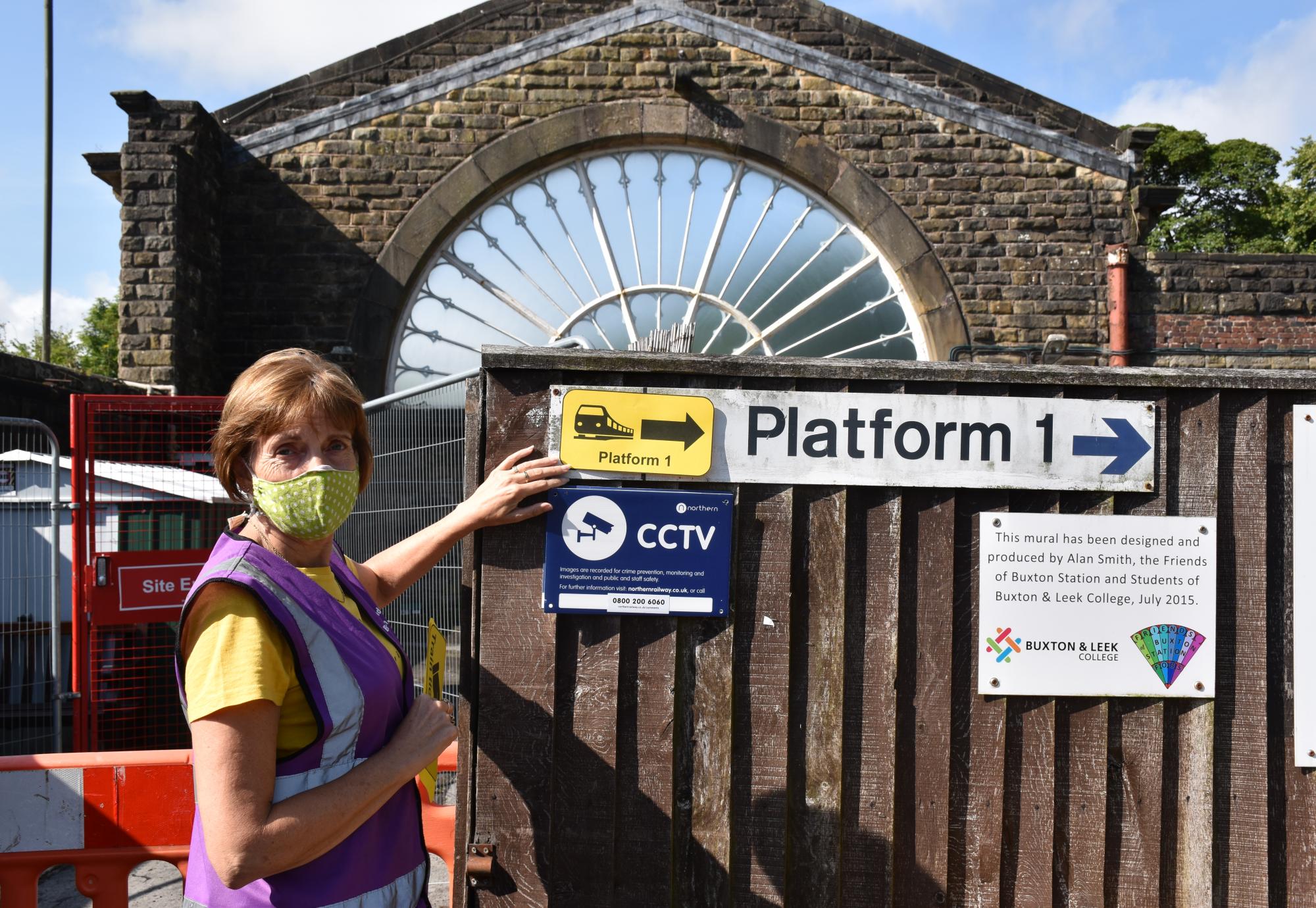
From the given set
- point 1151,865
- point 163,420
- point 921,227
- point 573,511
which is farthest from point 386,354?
point 1151,865

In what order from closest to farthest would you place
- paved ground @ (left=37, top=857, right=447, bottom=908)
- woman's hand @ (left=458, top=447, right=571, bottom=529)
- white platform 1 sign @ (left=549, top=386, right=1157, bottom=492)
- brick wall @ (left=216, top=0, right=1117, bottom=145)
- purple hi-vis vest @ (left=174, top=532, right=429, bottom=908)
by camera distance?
purple hi-vis vest @ (left=174, top=532, right=429, bottom=908), woman's hand @ (left=458, top=447, right=571, bottom=529), white platform 1 sign @ (left=549, top=386, right=1157, bottom=492), paved ground @ (left=37, top=857, right=447, bottom=908), brick wall @ (left=216, top=0, right=1117, bottom=145)

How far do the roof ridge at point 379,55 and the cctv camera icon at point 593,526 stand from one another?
366 inches

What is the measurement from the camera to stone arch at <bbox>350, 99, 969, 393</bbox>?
9.66 meters

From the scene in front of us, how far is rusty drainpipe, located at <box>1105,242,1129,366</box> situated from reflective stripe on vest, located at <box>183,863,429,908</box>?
372 inches

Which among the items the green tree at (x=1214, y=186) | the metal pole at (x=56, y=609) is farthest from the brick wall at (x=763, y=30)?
the green tree at (x=1214, y=186)

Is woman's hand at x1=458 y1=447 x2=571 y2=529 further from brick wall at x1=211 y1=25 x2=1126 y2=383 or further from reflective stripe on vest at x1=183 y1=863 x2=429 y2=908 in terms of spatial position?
brick wall at x1=211 y1=25 x2=1126 y2=383

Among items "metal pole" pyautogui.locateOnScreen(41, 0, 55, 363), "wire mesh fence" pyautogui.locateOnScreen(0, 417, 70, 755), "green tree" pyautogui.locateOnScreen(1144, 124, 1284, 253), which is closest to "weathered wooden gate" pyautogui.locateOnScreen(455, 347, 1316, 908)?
"wire mesh fence" pyautogui.locateOnScreen(0, 417, 70, 755)

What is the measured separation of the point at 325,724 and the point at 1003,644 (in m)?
1.74

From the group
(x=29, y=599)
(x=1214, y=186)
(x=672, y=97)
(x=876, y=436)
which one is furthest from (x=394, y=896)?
(x=1214, y=186)

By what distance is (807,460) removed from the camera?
2.39 meters

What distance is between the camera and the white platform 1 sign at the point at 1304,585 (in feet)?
7.90

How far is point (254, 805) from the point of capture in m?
1.57

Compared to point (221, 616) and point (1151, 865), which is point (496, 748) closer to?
point (221, 616)

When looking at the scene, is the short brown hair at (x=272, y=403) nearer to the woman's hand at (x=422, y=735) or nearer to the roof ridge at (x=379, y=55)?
the woman's hand at (x=422, y=735)
